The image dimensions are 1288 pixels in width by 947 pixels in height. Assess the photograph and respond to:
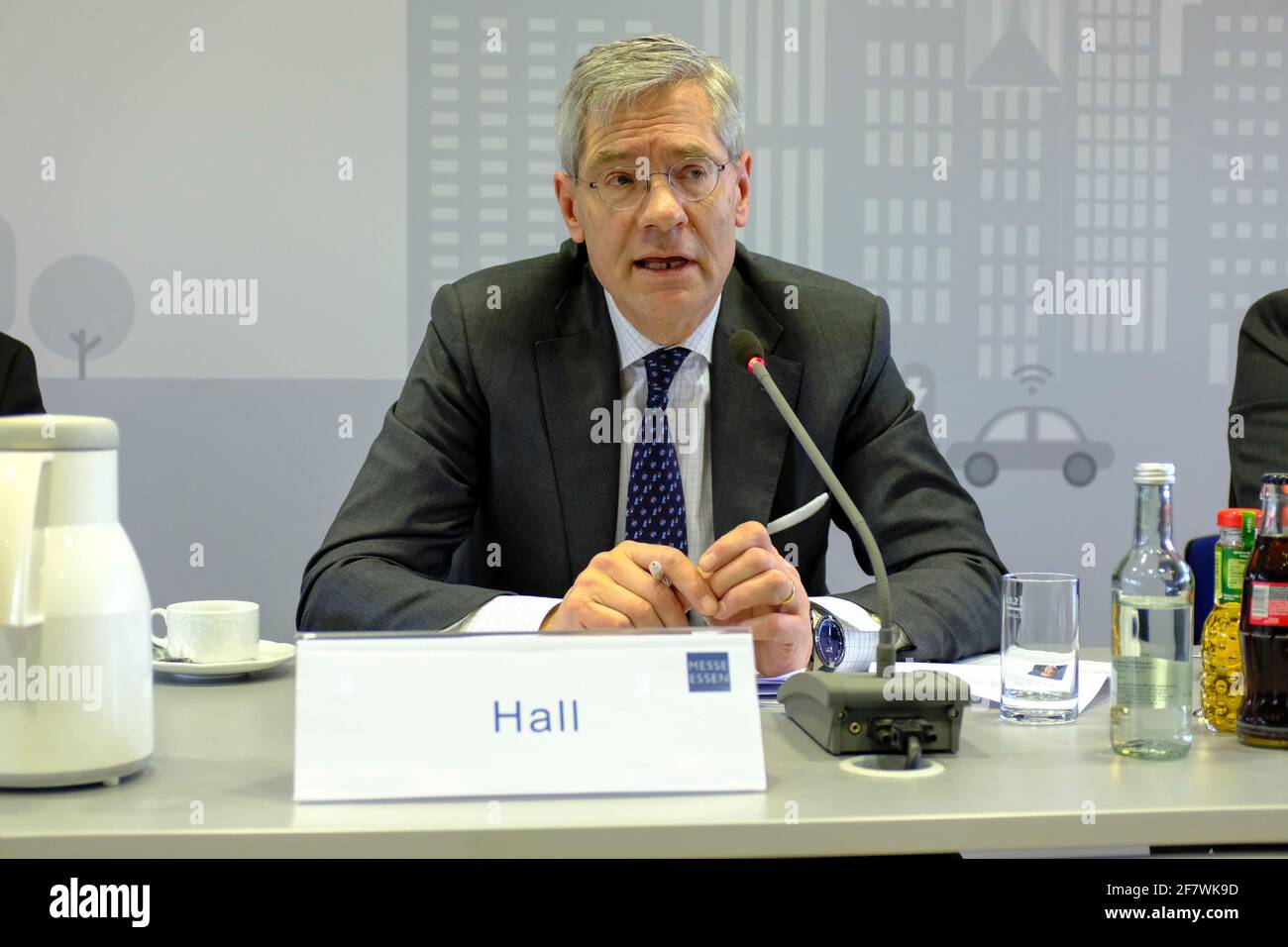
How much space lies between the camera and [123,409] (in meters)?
3.11

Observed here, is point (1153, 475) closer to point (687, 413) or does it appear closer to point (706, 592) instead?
point (706, 592)

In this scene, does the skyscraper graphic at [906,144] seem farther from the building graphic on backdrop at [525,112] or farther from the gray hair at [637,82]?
the gray hair at [637,82]

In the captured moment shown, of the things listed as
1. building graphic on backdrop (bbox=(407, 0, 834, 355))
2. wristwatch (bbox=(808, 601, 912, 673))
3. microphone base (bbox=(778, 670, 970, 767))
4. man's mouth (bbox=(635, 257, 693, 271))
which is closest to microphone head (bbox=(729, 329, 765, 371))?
wristwatch (bbox=(808, 601, 912, 673))

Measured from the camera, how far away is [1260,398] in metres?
2.19

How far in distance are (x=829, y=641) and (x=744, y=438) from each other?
51 centimetres

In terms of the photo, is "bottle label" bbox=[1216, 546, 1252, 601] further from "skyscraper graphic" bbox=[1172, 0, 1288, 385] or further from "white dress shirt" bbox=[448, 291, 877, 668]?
"skyscraper graphic" bbox=[1172, 0, 1288, 385]

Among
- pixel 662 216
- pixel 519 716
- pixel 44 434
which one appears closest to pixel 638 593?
pixel 519 716

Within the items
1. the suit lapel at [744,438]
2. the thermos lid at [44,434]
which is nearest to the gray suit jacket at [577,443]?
the suit lapel at [744,438]

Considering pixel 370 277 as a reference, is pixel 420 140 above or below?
above

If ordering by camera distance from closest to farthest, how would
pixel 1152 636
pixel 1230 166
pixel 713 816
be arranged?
1. pixel 713 816
2. pixel 1152 636
3. pixel 1230 166

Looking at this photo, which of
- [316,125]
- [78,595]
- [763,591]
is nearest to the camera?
[78,595]
